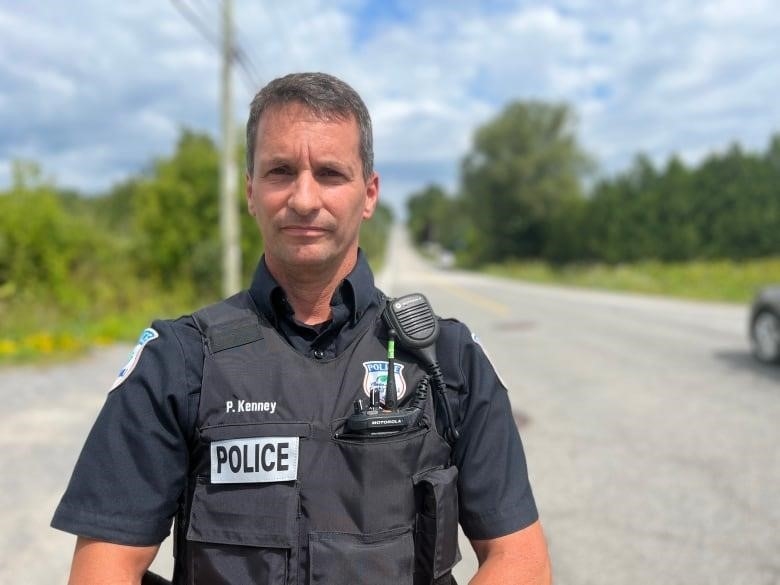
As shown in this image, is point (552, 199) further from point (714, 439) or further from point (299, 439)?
point (299, 439)

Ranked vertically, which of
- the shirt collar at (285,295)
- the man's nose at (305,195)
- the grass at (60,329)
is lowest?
the grass at (60,329)

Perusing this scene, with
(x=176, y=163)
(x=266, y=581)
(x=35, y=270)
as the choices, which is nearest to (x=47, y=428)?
(x=266, y=581)

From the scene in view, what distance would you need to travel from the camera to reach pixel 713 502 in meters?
4.11

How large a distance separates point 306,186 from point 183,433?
0.63 m

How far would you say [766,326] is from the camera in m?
8.61

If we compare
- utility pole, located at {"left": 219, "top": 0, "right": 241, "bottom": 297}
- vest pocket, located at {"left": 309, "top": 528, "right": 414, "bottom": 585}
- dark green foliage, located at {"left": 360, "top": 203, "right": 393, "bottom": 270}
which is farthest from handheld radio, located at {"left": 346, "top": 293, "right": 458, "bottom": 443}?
dark green foliage, located at {"left": 360, "top": 203, "right": 393, "bottom": 270}

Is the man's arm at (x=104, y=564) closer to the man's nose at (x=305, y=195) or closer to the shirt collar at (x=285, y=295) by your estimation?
the shirt collar at (x=285, y=295)

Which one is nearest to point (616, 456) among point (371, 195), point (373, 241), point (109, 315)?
point (371, 195)

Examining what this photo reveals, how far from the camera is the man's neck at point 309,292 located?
5.69ft

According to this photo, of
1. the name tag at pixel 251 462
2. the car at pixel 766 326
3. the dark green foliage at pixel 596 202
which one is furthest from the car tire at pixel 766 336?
the dark green foliage at pixel 596 202

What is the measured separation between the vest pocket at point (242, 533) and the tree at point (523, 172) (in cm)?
5305

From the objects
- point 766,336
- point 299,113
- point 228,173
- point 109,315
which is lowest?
point 109,315

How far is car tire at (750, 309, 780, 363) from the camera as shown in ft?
27.5

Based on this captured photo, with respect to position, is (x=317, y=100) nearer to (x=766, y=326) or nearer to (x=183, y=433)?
(x=183, y=433)
